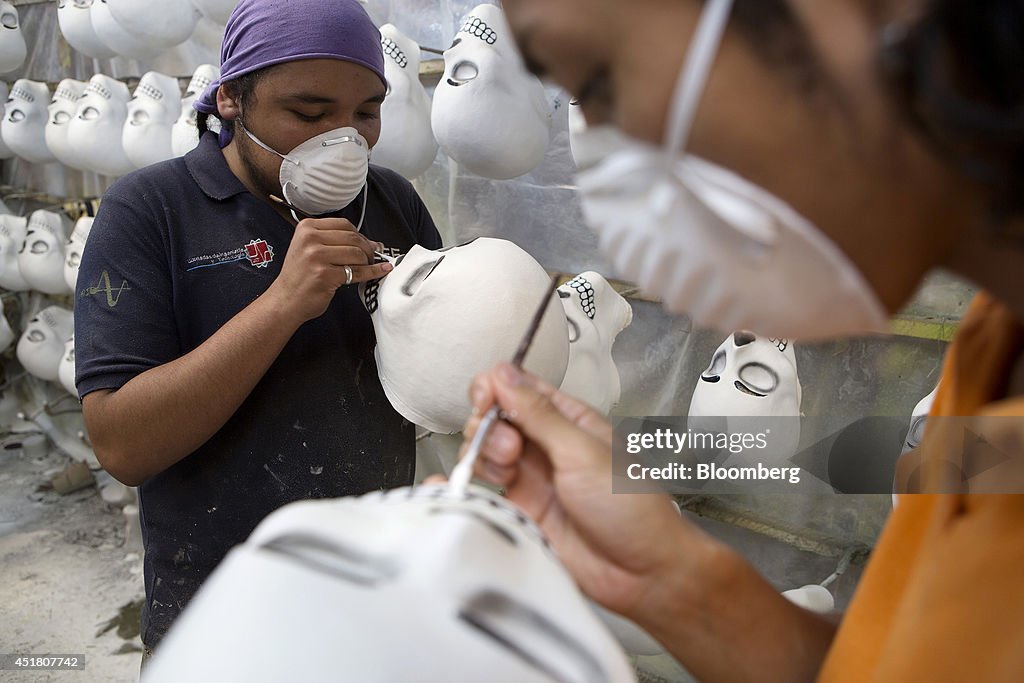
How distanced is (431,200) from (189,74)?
1.60 metres

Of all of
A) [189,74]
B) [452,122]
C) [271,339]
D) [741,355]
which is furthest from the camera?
[189,74]

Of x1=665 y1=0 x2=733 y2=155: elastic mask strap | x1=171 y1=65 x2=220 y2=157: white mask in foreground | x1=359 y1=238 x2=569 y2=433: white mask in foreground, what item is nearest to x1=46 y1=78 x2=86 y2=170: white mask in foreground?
x1=171 y1=65 x2=220 y2=157: white mask in foreground

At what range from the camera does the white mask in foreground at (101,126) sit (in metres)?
3.29

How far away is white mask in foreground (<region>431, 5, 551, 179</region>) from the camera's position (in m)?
2.00

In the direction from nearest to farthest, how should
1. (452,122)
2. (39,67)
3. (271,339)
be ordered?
(271,339)
(452,122)
(39,67)

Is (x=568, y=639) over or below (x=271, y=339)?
over

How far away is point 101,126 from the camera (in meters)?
3.29

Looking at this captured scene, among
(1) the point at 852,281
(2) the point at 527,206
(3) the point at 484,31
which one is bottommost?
(2) the point at 527,206

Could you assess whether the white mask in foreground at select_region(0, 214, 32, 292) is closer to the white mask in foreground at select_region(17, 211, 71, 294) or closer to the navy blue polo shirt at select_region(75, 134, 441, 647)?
the white mask in foreground at select_region(17, 211, 71, 294)

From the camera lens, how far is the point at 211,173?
60.0 inches

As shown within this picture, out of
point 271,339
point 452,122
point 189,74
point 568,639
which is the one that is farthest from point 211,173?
point 189,74

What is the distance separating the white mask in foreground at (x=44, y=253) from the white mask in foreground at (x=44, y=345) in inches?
10.7

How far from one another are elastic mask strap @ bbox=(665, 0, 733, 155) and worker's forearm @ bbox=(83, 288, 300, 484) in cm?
97

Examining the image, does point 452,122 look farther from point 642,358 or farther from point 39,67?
point 39,67
